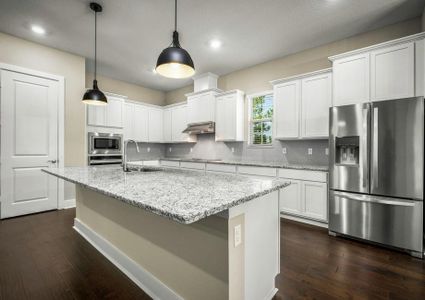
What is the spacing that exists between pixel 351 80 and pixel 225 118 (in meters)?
2.51

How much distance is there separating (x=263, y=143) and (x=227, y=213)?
3519 millimetres

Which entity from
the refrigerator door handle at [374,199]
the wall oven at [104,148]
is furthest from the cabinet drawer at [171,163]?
the refrigerator door handle at [374,199]

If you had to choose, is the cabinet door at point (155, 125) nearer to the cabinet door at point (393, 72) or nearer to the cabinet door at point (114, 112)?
the cabinet door at point (114, 112)

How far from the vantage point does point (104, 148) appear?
15.7 feet

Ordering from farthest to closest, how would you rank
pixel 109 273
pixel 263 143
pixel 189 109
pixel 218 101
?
pixel 189 109 < pixel 218 101 < pixel 263 143 < pixel 109 273

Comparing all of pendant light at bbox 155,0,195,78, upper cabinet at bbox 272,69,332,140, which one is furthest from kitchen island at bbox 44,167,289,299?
upper cabinet at bbox 272,69,332,140

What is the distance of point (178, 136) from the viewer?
6.07m

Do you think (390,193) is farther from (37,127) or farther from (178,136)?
(37,127)

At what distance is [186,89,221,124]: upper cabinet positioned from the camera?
504 centimetres

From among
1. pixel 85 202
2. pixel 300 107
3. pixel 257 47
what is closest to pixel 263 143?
pixel 300 107

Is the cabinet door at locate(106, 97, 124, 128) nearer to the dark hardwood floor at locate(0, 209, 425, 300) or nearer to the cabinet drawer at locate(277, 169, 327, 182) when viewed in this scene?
the dark hardwood floor at locate(0, 209, 425, 300)

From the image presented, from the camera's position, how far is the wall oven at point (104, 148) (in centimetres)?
456

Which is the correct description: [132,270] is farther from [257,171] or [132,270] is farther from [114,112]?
[114,112]

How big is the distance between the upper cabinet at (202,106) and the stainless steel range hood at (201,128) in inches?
3.1
